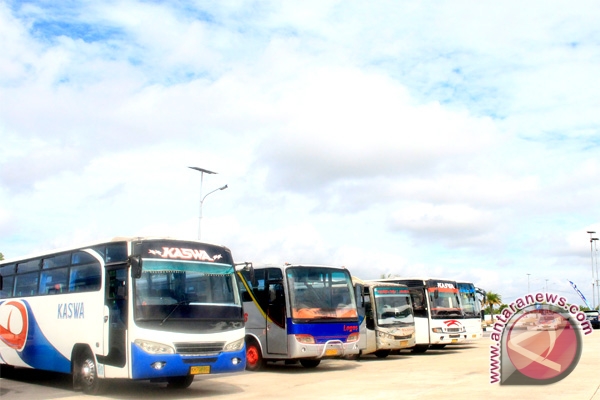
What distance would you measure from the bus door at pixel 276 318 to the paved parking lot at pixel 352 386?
0.69m

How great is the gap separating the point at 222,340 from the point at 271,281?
16.7 feet

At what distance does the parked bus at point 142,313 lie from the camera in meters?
11.9

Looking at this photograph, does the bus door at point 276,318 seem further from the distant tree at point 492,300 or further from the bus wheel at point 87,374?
the distant tree at point 492,300

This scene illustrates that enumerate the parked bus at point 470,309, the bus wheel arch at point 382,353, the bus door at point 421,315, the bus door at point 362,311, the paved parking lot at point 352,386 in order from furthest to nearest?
the parked bus at point 470,309 < the bus door at point 421,315 < the bus wheel arch at point 382,353 < the bus door at point 362,311 < the paved parking lot at point 352,386

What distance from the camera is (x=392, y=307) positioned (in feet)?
73.0

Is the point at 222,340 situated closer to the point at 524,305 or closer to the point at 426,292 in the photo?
the point at 524,305

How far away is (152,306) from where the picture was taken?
1202cm

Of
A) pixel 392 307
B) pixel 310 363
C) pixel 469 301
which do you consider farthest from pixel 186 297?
pixel 469 301

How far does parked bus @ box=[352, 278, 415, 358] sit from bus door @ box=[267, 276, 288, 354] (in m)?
4.21

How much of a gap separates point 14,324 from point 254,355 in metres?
5.94

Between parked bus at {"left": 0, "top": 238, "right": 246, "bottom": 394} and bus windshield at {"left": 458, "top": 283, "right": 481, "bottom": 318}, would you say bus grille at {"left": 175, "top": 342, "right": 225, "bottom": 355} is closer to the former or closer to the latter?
parked bus at {"left": 0, "top": 238, "right": 246, "bottom": 394}

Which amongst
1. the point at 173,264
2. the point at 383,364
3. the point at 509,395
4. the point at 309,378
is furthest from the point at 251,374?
the point at 509,395

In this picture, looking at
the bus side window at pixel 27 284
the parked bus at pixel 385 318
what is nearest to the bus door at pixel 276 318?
the parked bus at pixel 385 318

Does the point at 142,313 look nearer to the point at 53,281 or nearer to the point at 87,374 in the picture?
the point at 87,374
